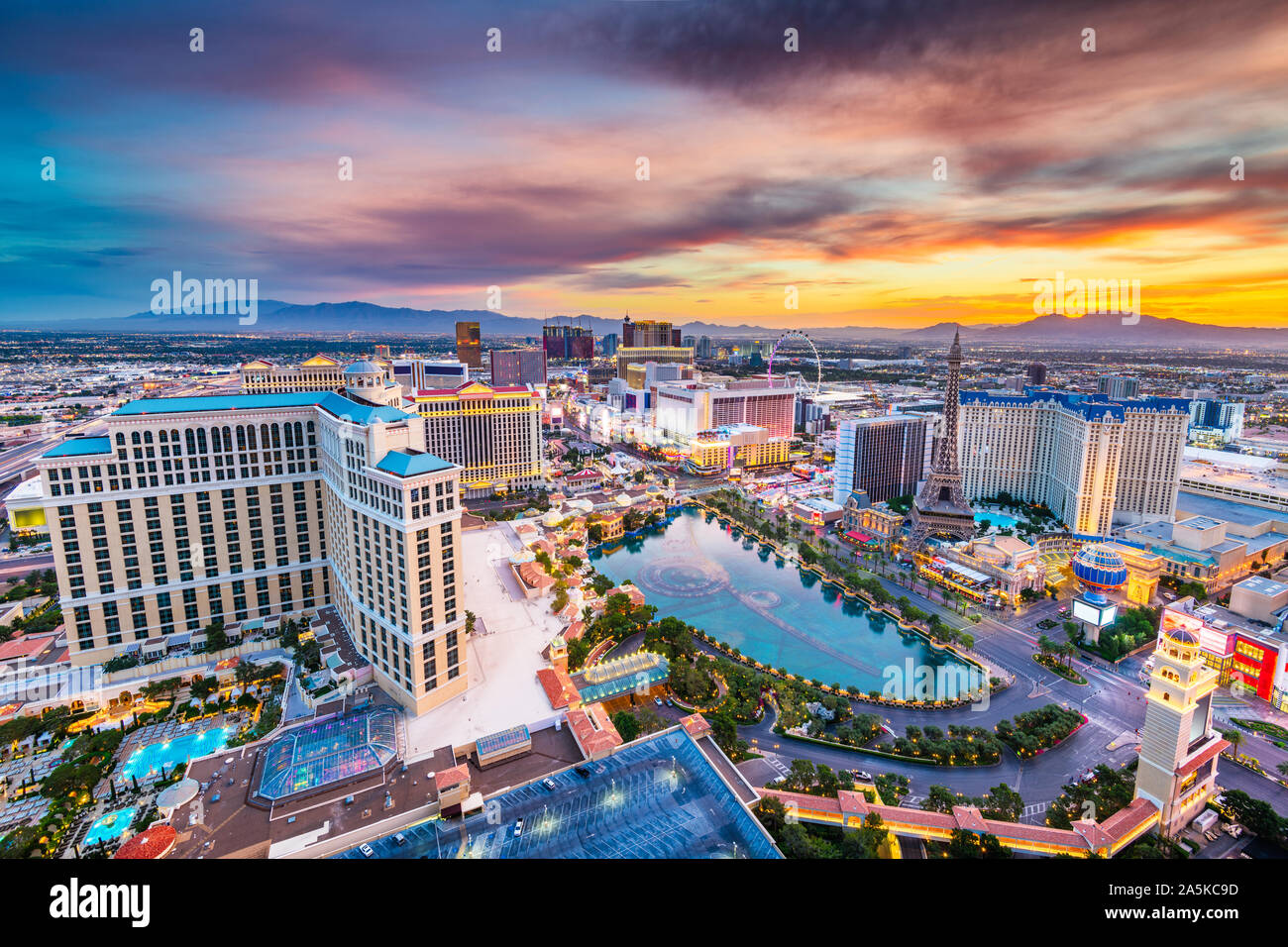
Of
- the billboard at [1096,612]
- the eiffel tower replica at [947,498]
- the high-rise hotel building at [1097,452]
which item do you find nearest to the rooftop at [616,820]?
the billboard at [1096,612]

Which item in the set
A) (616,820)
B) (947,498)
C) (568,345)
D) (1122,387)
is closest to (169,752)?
(616,820)

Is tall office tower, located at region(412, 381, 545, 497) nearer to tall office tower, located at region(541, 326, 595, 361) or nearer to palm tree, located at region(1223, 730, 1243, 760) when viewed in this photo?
palm tree, located at region(1223, 730, 1243, 760)

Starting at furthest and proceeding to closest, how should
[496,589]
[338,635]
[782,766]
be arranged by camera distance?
[496,589] < [338,635] < [782,766]

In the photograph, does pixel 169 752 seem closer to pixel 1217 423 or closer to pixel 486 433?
pixel 486 433
